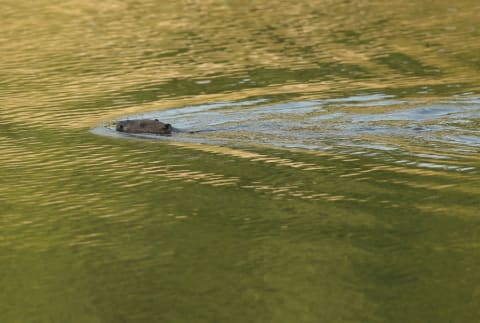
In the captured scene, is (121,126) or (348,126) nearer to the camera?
(348,126)

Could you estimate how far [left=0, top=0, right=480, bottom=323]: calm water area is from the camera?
11742mm

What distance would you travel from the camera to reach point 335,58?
28.7 metres

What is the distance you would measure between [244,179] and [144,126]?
4.28m

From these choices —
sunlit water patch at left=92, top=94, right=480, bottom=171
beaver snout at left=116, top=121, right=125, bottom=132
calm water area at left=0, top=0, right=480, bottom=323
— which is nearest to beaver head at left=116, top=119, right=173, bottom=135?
beaver snout at left=116, top=121, right=125, bottom=132

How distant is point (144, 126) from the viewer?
20.5 meters

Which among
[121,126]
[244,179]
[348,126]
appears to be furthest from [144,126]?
[244,179]

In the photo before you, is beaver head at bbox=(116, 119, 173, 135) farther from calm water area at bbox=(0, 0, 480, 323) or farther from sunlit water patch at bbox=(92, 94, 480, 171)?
calm water area at bbox=(0, 0, 480, 323)

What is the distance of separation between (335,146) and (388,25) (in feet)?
53.4

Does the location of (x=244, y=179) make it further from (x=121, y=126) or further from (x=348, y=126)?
(x=121, y=126)

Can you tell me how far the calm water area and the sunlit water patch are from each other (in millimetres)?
69

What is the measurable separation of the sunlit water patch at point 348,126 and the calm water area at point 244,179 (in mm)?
69

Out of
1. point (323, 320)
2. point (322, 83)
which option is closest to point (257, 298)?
point (323, 320)

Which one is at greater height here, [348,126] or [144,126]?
[144,126]

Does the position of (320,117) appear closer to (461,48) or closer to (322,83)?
(322,83)
